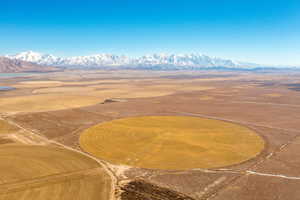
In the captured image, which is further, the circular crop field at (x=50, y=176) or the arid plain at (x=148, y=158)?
the arid plain at (x=148, y=158)

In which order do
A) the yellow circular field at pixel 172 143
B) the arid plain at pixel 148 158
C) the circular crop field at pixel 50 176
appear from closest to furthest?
the circular crop field at pixel 50 176 < the arid plain at pixel 148 158 < the yellow circular field at pixel 172 143

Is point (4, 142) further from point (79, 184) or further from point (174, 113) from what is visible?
point (174, 113)

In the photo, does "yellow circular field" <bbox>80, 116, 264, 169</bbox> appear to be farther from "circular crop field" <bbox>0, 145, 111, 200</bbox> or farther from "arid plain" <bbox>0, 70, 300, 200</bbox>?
"circular crop field" <bbox>0, 145, 111, 200</bbox>

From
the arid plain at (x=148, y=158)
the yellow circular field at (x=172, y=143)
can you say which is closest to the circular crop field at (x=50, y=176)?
the arid plain at (x=148, y=158)

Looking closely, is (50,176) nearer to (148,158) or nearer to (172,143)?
(148,158)

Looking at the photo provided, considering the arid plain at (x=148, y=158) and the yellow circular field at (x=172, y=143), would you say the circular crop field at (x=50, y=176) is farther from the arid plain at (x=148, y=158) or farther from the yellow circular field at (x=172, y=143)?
the yellow circular field at (x=172, y=143)

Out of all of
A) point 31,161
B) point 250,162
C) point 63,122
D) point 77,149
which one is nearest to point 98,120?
point 63,122

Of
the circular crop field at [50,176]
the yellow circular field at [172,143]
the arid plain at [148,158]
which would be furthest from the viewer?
the yellow circular field at [172,143]
